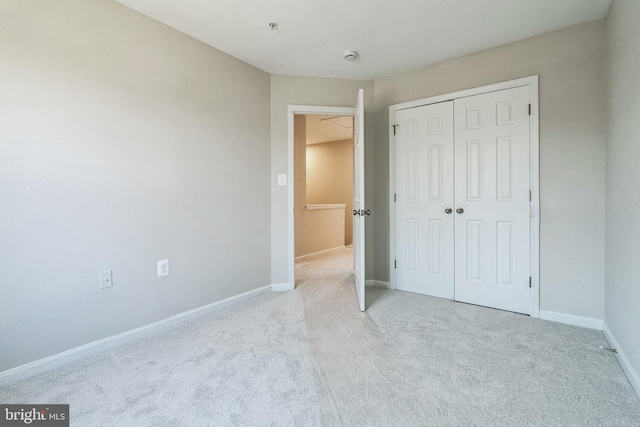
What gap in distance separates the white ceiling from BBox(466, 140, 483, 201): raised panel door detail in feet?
2.78

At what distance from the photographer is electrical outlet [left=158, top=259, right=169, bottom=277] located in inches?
83.7

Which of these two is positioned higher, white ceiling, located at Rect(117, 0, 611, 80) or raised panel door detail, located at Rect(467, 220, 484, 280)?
white ceiling, located at Rect(117, 0, 611, 80)

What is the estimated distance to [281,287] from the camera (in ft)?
10.0

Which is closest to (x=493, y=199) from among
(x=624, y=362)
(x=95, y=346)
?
(x=624, y=362)

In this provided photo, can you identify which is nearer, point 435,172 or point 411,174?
point 435,172

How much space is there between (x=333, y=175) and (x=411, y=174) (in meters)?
3.95

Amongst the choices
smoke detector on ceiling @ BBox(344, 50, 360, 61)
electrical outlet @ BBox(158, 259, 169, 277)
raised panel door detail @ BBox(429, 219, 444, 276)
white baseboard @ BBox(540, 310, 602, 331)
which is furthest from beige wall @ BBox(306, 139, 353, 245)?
electrical outlet @ BBox(158, 259, 169, 277)

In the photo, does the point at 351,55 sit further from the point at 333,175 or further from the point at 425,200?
the point at 333,175

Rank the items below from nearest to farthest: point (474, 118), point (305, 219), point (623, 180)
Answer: point (623, 180), point (474, 118), point (305, 219)

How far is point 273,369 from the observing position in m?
1.60

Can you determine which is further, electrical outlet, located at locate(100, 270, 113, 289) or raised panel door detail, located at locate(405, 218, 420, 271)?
raised panel door detail, located at locate(405, 218, 420, 271)

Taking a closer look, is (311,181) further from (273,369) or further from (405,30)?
(273,369)

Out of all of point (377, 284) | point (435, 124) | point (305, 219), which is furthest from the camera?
point (305, 219)

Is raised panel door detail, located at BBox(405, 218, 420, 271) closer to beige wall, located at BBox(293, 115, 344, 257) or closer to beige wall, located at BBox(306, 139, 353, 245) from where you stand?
beige wall, located at BBox(293, 115, 344, 257)
